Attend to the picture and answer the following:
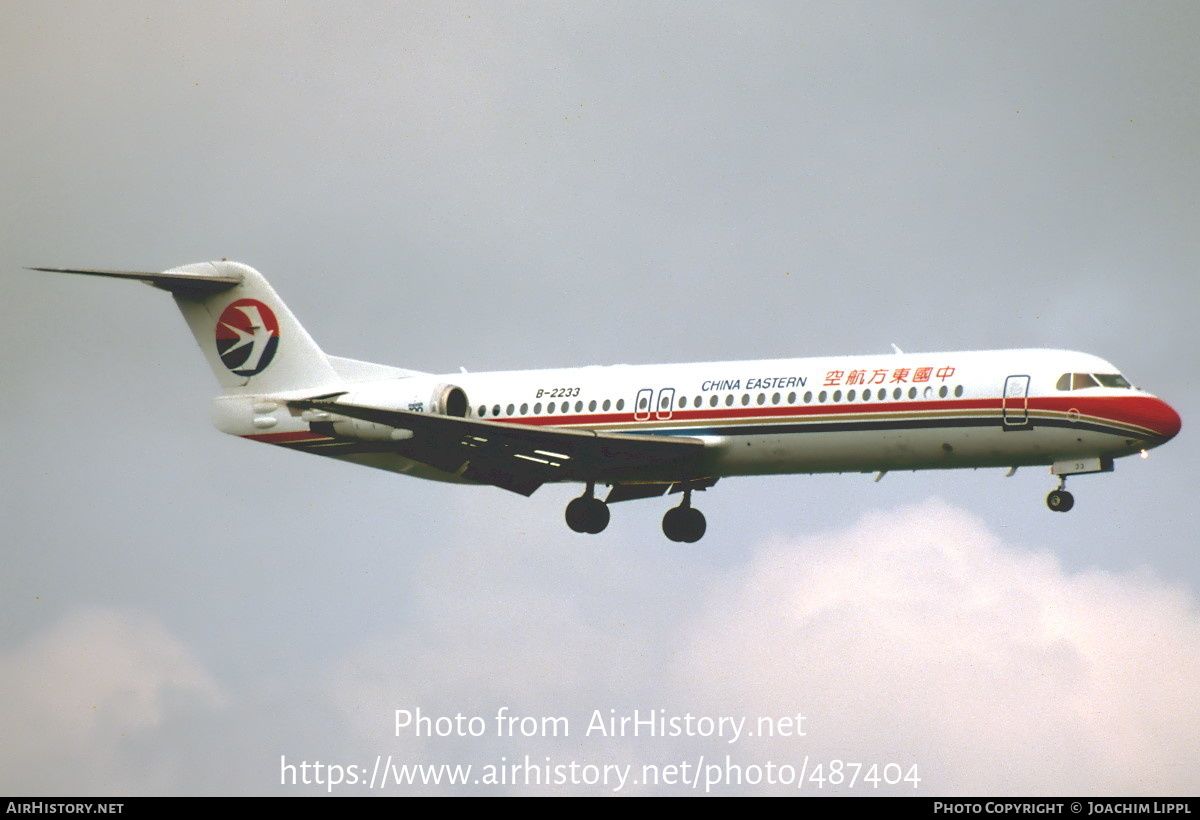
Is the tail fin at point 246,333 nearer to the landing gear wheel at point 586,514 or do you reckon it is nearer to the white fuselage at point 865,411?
the white fuselage at point 865,411

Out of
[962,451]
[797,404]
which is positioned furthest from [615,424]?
[962,451]

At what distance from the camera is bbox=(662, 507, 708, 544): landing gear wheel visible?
1746 inches

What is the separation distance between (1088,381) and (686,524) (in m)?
11.1

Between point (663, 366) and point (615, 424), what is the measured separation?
1.79 metres

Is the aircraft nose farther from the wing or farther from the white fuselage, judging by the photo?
the wing

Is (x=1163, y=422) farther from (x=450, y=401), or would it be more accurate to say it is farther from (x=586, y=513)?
(x=450, y=401)

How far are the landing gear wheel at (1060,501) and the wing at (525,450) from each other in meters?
7.58

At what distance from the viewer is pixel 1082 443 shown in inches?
1464

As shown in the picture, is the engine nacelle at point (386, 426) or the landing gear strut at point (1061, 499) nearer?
the landing gear strut at point (1061, 499)

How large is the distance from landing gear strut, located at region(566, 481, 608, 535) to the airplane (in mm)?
34

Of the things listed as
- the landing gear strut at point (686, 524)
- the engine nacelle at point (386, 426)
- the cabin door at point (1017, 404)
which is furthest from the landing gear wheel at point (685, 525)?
the cabin door at point (1017, 404)

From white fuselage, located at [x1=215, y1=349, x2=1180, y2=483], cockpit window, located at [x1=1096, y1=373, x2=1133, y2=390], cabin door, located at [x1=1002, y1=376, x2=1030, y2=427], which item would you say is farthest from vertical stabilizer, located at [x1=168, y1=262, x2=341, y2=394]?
cockpit window, located at [x1=1096, y1=373, x2=1133, y2=390]

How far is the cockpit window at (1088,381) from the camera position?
3734 centimetres

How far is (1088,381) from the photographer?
123ft
